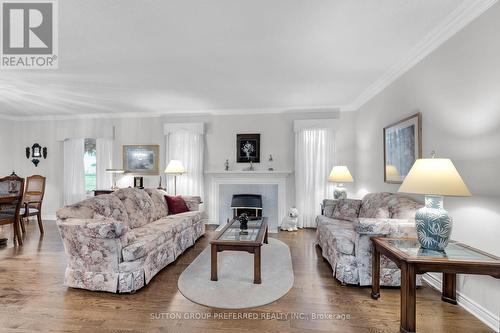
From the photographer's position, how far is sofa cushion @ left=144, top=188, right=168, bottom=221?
393 centimetres

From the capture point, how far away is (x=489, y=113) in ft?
6.34

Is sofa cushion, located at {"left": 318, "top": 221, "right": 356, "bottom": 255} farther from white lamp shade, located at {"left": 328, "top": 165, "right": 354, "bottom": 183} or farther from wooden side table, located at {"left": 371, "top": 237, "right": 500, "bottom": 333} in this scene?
white lamp shade, located at {"left": 328, "top": 165, "right": 354, "bottom": 183}

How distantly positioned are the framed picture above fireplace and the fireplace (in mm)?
808

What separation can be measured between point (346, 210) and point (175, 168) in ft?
11.1

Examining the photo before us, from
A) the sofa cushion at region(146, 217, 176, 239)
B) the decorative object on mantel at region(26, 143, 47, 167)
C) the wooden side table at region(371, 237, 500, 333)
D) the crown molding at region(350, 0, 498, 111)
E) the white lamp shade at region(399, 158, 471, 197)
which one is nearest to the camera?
the wooden side table at region(371, 237, 500, 333)

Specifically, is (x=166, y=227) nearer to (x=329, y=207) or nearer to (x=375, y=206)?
(x=329, y=207)

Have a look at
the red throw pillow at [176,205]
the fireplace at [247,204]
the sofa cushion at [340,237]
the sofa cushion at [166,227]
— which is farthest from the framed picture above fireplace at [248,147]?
the sofa cushion at [340,237]

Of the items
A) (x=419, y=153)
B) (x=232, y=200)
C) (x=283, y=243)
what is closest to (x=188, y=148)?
(x=232, y=200)

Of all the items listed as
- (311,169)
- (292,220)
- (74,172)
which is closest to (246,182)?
(292,220)

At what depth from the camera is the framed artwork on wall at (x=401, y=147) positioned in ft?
9.45

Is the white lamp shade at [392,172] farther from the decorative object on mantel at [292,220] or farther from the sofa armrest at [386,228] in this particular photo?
the decorative object on mantel at [292,220]

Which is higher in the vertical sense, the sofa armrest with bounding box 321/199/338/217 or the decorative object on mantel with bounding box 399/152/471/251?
the decorative object on mantel with bounding box 399/152/471/251

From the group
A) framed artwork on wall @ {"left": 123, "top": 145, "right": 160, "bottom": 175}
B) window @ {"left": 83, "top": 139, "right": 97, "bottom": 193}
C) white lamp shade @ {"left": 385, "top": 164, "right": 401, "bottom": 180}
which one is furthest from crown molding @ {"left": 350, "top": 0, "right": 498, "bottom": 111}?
window @ {"left": 83, "top": 139, "right": 97, "bottom": 193}

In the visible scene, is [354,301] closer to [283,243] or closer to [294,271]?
[294,271]
